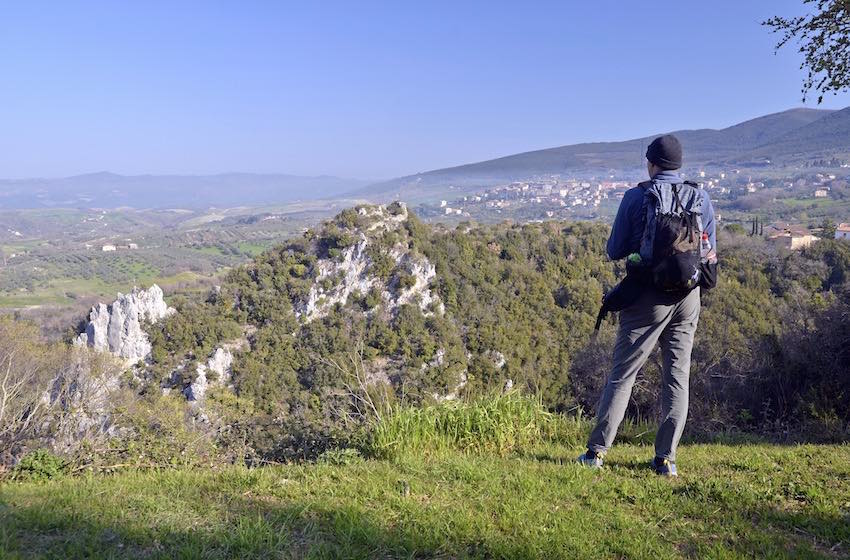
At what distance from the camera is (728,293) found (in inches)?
837

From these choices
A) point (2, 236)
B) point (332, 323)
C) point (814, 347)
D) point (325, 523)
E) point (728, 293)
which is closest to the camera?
point (325, 523)

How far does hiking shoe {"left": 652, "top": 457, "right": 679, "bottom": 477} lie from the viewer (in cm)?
297

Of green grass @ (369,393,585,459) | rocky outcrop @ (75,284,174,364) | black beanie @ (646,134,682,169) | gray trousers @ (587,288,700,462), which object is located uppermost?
black beanie @ (646,134,682,169)

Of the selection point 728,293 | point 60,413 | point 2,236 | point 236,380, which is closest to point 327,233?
point 236,380

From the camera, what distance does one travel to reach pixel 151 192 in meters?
169

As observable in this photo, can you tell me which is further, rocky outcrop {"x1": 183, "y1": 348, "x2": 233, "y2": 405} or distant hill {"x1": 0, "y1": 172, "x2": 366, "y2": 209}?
distant hill {"x1": 0, "y1": 172, "x2": 366, "y2": 209}

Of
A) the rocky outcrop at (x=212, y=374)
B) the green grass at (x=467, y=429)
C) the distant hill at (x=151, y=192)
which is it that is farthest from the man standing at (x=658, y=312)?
the distant hill at (x=151, y=192)

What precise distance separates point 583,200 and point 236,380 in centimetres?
2414

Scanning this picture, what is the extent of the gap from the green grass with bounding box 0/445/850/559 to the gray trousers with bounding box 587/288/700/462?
258 millimetres

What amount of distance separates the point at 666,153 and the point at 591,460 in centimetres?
174

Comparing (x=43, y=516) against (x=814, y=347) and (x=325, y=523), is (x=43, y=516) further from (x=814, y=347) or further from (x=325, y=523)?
(x=814, y=347)

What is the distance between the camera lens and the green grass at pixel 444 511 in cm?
214

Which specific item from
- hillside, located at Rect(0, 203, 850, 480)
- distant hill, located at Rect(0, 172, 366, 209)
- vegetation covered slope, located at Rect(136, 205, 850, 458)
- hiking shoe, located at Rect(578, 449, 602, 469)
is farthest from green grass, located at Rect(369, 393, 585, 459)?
distant hill, located at Rect(0, 172, 366, 209)

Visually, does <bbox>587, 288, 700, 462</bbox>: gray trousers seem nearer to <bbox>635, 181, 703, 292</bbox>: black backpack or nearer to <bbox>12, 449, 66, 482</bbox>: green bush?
<bbox>635, 181, 703, 292</bbox>: black backpack
